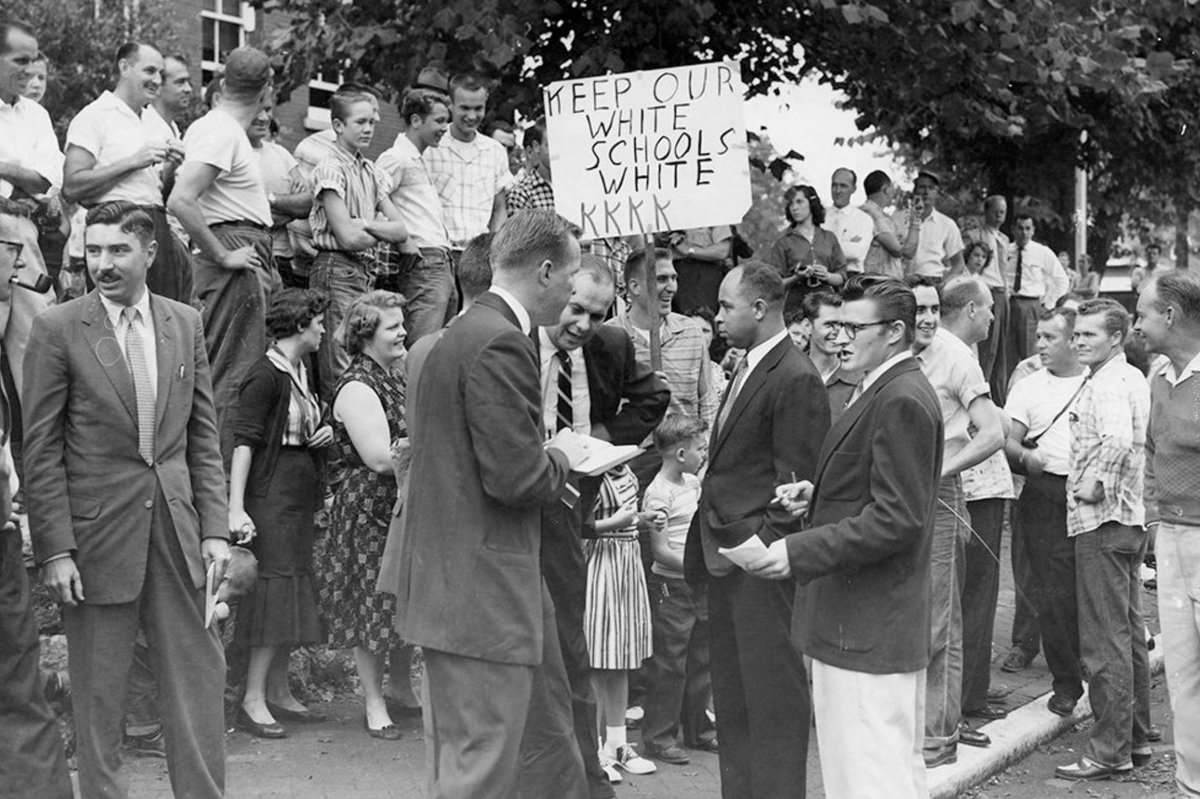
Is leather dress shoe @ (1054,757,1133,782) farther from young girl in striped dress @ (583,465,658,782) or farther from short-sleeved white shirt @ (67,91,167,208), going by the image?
short-sleeved white shirt @ (67,91,167,208)

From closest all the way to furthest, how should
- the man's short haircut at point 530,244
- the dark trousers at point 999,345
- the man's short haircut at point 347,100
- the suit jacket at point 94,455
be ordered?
the man's short haircut at point 530,244, the suit jacket at point 94,455, the man's short haircut at point 347,100, the dark trousers at point 999,345

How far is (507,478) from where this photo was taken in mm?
4938

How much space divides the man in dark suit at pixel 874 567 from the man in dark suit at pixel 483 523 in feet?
2.75

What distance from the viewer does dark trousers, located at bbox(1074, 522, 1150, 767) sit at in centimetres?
791

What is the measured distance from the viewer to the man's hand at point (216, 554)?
19.5 feet

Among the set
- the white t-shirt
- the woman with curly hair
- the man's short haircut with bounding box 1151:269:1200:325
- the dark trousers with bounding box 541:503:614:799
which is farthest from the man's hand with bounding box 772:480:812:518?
the woman with curly hair

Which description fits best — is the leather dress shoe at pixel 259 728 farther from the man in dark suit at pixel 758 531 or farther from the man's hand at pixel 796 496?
the man's hand at pixel 796 496

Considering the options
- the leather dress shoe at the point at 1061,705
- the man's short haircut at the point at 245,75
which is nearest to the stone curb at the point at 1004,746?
Result: the leather dress shoe at the point at 1061,705

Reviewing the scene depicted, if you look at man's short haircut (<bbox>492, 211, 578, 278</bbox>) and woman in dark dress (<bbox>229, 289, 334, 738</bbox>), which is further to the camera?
woman in dark dress (<bbox>229, 289, 334, 738</bbox>)

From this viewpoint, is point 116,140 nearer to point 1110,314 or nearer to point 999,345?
point 1110,314

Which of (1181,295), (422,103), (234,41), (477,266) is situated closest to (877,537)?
(477,266)

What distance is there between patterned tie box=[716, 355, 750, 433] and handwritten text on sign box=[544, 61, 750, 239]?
1583 millimetres

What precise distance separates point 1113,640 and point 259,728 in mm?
4075

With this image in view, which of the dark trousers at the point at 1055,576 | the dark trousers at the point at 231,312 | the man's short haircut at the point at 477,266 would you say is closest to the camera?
the man's short haircut at the point at 477,266
